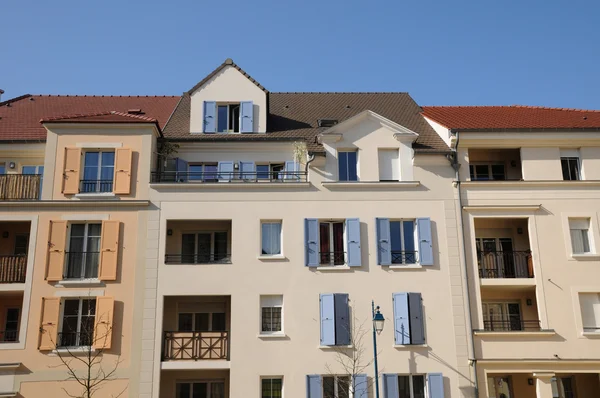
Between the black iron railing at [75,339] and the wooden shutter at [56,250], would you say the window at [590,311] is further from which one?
the wooden shutter at [56,250]

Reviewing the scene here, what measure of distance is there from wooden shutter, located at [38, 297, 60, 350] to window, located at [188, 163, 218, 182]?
7.32m

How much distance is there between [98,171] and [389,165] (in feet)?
39.9

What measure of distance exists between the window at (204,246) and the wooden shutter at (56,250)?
4.77 meters

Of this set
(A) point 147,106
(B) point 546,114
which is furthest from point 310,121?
(B) point 546,114

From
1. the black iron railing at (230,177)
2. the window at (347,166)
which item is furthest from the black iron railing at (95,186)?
the window at (347,166)

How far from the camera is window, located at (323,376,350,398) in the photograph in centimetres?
2450

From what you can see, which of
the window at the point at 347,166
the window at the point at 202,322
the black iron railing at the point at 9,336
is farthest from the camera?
the window at the point at 347,166

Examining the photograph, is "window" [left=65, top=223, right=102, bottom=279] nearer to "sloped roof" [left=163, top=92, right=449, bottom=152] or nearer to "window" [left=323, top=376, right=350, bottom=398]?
"sloped roof" [left=163, top=92, right=449, bottom=152]

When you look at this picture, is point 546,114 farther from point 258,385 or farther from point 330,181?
point 258,385

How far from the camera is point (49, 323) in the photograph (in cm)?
2444

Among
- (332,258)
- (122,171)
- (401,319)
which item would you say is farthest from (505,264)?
(122,171)

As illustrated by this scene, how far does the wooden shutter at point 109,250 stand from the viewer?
2508 cm

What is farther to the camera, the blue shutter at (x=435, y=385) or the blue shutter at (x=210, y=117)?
the blue shutter at (x=210, y=117)

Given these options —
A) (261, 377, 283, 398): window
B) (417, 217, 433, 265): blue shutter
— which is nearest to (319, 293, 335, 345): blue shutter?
(261, 377, 283, 398): window
